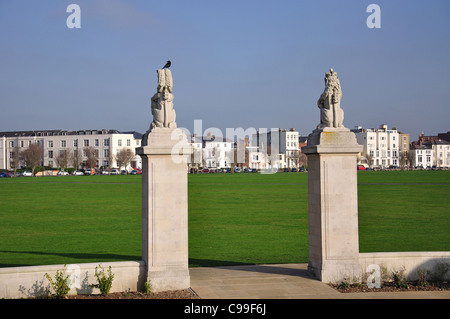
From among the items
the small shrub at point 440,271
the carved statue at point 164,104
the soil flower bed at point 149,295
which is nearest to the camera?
the soil flower bed at point 149,295

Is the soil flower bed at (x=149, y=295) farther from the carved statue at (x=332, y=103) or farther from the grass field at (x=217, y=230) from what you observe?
the carved statue at (x=332, y=103)

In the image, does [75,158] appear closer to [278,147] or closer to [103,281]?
[278,147]

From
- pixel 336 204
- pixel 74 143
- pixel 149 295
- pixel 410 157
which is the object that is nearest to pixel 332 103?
pixel 336 204

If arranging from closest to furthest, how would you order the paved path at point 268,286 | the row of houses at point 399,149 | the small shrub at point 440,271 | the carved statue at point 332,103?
the paved path at point 268,286 < the small shrub at point 440,271 < the carved statue at point 332,103 < the row of houses at point 399,149

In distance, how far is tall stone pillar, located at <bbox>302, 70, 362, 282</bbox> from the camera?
12562 millimetres

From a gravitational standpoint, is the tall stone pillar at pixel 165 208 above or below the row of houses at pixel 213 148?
below

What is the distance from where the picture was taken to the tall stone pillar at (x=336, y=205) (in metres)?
12.6

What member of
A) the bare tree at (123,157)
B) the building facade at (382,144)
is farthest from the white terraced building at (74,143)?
the building facade at (382,144)

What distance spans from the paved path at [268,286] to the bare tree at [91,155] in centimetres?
13163

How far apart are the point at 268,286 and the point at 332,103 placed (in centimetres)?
470

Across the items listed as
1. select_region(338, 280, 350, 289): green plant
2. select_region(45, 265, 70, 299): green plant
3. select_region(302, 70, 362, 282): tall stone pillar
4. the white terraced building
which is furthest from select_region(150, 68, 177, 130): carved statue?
the white terraced building

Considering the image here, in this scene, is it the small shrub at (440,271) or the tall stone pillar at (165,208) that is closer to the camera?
the tall stone pillar at (165,208)
